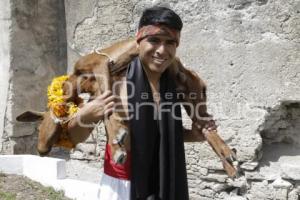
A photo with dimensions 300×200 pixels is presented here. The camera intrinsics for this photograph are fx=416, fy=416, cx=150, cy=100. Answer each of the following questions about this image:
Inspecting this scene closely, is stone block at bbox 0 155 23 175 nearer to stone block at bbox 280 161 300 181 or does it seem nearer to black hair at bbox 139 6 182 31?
stone block at bbox 280 161 300 181

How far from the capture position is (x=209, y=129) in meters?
1.81

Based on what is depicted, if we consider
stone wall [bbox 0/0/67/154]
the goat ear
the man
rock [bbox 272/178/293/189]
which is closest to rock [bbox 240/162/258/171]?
rock [bbox 272/178/293/189]

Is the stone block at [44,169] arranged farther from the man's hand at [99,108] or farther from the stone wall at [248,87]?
the man's hand at [99,108]

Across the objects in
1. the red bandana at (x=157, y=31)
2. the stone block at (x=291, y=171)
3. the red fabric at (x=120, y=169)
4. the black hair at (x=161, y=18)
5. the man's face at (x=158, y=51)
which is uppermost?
the black hair at (x=161, y=18)

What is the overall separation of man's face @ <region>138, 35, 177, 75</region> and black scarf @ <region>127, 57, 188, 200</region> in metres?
0.07

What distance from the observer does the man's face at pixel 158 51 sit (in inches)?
64.3

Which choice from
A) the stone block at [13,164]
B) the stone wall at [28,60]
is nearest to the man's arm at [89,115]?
the stone block at [13,164]

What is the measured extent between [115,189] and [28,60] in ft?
14.7

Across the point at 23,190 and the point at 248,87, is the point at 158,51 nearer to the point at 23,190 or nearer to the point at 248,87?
the point at 248,87

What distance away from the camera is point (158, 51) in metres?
1.63

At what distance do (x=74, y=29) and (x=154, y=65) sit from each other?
13.2 feet

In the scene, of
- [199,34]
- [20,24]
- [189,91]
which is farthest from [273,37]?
[20,24]

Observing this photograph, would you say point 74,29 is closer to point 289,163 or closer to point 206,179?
point 206,179

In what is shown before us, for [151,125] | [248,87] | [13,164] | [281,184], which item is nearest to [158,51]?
[151,125]
